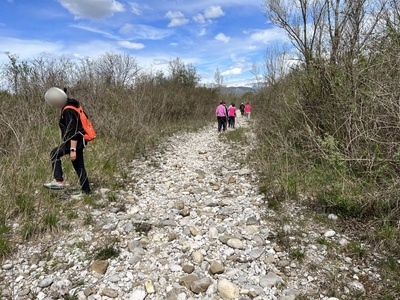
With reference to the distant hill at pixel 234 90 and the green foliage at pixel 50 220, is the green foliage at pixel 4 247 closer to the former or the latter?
the green foliage at pixel 50 220

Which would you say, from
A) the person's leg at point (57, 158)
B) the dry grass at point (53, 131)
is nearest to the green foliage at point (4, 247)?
the dry grass at point (53, 131)

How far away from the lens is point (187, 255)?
11.9ft

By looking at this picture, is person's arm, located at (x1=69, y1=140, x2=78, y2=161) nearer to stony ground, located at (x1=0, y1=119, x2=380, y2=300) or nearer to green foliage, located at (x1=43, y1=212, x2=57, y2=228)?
stony ground, located at (x1=0, y1=119, x2=380, y2=300)

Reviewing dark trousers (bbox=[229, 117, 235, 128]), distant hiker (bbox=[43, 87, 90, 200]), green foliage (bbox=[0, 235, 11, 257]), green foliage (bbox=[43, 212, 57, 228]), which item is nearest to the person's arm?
distant hiker (bbox=[43, 87, 90, 200])

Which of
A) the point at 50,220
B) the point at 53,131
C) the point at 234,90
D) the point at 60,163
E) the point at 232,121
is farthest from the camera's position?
the point at 234,90

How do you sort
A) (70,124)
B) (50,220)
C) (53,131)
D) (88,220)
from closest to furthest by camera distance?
1. (50,220)
2. (88,220)
3. (70,124)
4. (53,131)

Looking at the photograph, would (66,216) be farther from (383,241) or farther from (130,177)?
(383,241)

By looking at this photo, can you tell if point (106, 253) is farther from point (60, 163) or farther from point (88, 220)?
point (60, 163)

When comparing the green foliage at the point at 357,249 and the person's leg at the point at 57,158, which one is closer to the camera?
the green foliage at the point at 357,249

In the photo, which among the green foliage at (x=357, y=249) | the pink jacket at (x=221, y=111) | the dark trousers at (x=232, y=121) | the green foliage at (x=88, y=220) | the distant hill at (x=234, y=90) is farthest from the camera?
the distant hill at (x=234, y=90)

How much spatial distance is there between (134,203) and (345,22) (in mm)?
6731

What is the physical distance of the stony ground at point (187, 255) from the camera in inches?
117

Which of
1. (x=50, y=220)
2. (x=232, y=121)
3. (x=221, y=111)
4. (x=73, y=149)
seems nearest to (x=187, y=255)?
(x=50, y=220)

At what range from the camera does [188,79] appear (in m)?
28.5
